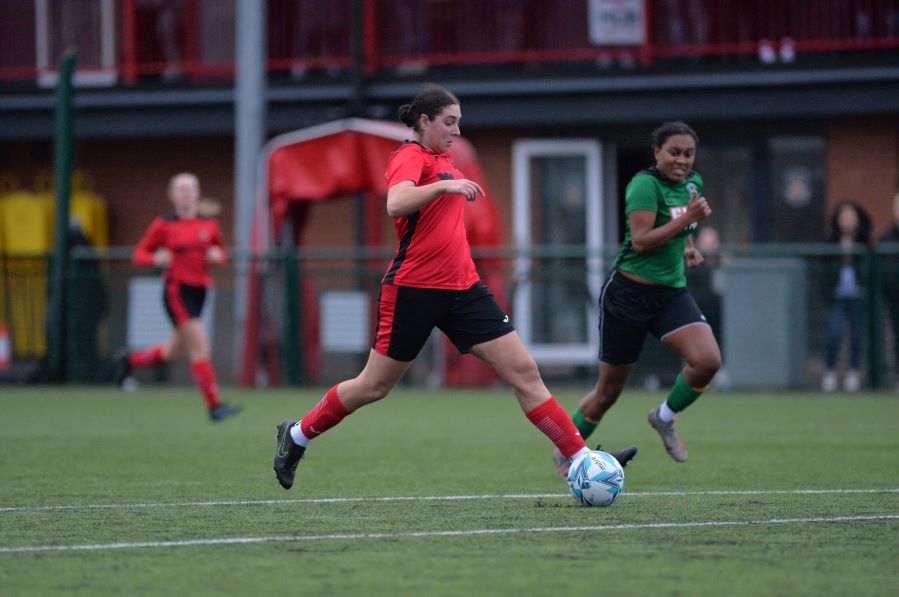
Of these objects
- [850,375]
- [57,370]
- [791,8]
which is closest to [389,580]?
[850,375]

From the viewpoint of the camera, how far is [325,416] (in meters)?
7.74

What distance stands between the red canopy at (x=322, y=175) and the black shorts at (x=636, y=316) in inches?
392

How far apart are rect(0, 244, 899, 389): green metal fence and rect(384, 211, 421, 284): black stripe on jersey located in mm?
10613

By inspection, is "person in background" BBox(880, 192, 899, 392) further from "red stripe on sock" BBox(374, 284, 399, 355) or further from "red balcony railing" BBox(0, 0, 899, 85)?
"red stripe on sock" BBox(374, 284, 399, 355)

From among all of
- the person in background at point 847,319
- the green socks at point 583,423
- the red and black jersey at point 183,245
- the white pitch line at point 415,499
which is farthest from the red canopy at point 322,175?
the white pitch line at point 415,499

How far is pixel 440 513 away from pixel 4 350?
543 inches

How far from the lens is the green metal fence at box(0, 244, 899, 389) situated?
17.7 meters

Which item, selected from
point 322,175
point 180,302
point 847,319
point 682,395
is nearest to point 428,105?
point 682,395

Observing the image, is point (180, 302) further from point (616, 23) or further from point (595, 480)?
point (616, 23)

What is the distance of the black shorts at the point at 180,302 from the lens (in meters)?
14.0

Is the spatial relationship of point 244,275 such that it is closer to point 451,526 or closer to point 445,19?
point 445,19

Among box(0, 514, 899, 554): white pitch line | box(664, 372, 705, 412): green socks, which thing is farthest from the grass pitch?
box(664, 372, 705, 412): green socks

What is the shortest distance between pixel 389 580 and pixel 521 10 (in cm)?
1705

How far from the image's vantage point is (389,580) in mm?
5309
